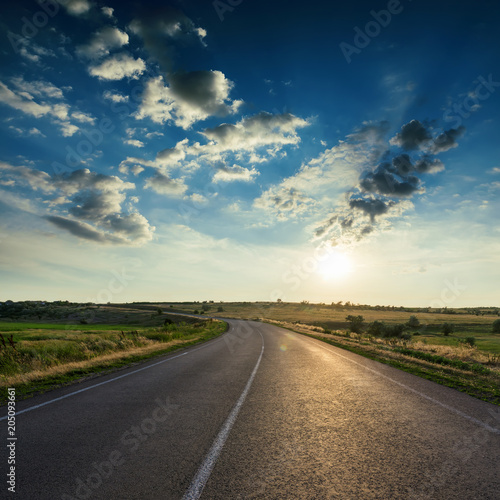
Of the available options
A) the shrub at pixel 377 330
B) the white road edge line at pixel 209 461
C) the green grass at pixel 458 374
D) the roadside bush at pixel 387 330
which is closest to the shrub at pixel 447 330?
the roadside bush at pixel 387 330

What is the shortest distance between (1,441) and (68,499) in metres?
2.53

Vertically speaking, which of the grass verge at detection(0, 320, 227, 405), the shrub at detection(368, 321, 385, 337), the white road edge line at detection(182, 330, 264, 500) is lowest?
the shrub at detection(368, 321, 385, 337)

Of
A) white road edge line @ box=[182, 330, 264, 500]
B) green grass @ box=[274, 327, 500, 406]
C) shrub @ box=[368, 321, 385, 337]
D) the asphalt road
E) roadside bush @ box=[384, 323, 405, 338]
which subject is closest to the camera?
white road edge line @ box=[182, 330, 264, 500]

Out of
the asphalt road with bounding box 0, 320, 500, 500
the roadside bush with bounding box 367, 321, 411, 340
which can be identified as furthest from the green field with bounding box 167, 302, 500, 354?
the asphalt road with bounding box 0, 320, 500, 500

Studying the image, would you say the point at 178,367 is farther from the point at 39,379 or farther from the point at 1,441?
the point at 1,441

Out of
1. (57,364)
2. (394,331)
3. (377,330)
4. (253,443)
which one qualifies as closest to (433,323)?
(377,330)

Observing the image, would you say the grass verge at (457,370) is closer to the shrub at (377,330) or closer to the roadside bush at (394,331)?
the roadside bush at (394,331)

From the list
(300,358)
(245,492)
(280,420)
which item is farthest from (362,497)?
(300,358)

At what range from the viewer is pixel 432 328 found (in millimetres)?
54344

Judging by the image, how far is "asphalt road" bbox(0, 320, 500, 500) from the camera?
3701 mm

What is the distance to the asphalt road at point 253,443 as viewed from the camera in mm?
3701

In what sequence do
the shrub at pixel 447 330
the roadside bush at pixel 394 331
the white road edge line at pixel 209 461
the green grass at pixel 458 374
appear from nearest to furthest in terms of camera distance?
1. the white road edge line at pixel 209 461
2. the green grass at pixel 458 374
3. the roadside bush at pixel 394 331
4. the shrub at pixel 447 330

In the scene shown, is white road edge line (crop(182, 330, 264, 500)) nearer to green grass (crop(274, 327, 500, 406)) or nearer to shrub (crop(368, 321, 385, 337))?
green grass (crop(274, 327, 500, 406))

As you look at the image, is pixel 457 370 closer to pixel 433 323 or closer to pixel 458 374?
pixel 458 374
